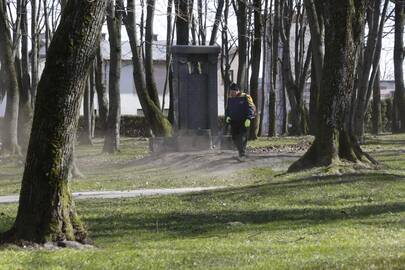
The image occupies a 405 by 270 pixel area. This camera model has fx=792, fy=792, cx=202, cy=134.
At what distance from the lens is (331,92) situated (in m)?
17.5

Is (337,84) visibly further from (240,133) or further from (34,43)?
(34,43)

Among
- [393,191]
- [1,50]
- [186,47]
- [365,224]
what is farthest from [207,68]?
[365,224]

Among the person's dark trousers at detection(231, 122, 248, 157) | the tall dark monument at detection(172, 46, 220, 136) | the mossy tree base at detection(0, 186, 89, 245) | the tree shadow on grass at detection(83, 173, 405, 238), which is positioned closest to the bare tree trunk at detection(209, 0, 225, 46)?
the tall dark monument at detection(172, 46, 220, 136)

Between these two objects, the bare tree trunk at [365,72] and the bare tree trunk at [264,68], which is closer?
the bare tree trunk at [365,72]

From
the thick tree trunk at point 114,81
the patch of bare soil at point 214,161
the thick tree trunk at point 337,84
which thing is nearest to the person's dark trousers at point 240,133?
the patch of bare soil at point 214,161

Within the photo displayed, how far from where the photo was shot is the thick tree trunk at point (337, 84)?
1723 cm

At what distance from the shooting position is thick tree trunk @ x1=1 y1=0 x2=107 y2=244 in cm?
921

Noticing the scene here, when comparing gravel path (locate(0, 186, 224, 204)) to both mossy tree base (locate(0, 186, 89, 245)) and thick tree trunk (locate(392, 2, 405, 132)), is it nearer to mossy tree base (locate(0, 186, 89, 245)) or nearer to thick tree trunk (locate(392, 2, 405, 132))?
mossy tree base (locate(0, 186, 89, 245))

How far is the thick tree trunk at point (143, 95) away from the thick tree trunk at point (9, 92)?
A: 434 centimetres

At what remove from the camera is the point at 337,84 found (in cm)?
1739

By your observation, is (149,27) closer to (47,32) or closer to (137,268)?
(47,32)

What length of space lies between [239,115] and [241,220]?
9.64 m

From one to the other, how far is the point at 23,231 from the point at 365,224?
4.98 meters

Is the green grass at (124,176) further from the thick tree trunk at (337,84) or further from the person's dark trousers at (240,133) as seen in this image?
the thick tree trunk at (337,84)
